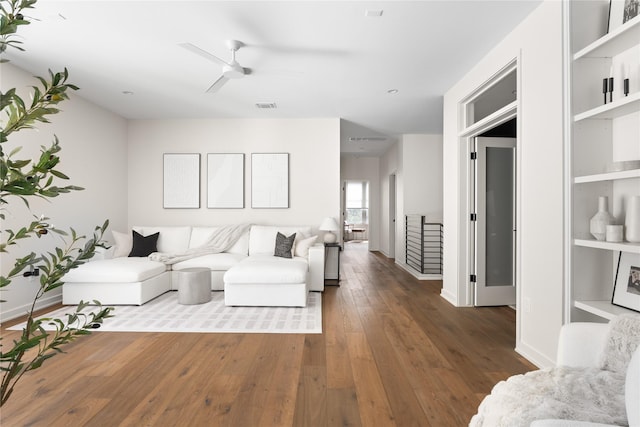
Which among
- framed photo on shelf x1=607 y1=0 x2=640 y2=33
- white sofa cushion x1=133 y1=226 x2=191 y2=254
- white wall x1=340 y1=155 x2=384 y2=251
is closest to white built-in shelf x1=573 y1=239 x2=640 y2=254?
framed photo on shelf x1=607 y1=0 x2=640 y2=33

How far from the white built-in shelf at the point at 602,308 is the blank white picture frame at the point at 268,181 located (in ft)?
13.8

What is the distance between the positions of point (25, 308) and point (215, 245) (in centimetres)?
226

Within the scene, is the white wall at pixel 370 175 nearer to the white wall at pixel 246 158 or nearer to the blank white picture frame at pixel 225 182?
the white wall at pixel 246 158

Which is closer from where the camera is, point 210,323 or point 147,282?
point 210,323

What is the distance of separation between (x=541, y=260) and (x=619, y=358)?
1.29m

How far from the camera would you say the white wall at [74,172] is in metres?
3.68

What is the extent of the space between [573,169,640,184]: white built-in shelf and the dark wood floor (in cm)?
139

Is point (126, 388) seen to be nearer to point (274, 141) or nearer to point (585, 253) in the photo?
point (585, 253)

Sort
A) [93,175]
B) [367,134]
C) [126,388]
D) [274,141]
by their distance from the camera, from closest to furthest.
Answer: [126,388] → [93,175] → [274,141] → [367,134]

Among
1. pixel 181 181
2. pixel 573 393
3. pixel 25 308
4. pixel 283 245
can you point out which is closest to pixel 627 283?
pixel 573 393

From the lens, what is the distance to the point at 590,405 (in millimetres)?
1216

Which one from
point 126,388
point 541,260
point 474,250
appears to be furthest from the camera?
point 474,250

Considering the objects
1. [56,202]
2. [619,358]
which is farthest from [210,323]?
[619,358]

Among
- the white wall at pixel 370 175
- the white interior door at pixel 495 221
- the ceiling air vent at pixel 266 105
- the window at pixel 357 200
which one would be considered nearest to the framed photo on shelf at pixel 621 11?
the white interior door at pixel 495 221
